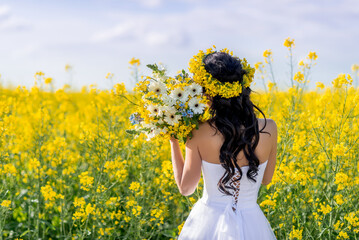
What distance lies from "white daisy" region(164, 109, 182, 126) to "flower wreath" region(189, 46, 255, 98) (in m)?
0.18

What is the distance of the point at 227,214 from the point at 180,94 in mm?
640

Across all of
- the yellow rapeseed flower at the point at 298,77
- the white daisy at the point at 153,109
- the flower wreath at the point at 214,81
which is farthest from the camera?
the yellow rapeseed flower at the point at 298,77

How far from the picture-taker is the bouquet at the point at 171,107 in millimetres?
1826

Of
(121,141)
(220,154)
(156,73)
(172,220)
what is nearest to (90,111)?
(121,141)

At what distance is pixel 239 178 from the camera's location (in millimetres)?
1922

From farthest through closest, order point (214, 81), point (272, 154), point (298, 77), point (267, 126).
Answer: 1. point (298, 77)
2. point (272, 154)
3. point (267, 126)
4. point (214, 81)

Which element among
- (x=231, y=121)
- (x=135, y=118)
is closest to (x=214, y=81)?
(x=231, y=121)

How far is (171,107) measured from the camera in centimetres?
188

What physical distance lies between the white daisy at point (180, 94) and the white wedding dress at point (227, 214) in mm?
336

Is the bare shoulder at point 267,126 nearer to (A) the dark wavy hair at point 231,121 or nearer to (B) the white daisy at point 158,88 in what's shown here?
(A) the dark wavy hair at point 231,121

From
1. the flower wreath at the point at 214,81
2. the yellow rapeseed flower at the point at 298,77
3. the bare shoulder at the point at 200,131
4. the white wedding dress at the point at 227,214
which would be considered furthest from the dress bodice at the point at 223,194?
the yellow rapeseed flower at the point at 298,77

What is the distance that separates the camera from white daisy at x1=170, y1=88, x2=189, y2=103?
1.85 metres

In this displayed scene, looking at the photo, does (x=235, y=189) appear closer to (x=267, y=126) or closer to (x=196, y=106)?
(x=267, y=126)

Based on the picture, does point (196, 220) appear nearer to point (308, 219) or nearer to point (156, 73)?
point (156, 73)
